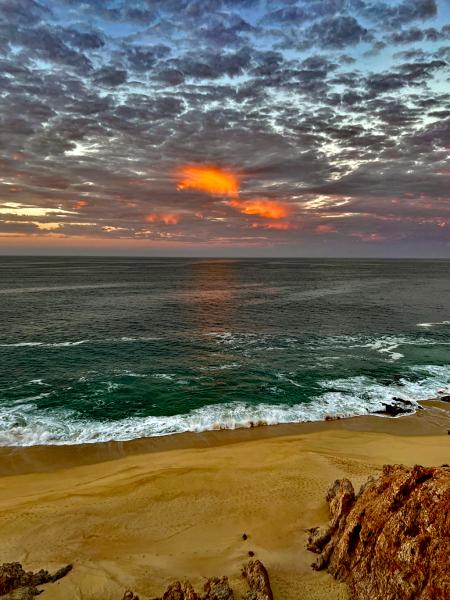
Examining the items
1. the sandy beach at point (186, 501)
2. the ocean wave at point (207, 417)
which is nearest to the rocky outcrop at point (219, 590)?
the sandy beach at point (186, 501)

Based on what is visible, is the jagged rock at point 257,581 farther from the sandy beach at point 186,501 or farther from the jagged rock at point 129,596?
the jagged rock at point 129,596

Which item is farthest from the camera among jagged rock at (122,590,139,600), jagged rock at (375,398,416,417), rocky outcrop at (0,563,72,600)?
jagged rock at (375,398,416,417)

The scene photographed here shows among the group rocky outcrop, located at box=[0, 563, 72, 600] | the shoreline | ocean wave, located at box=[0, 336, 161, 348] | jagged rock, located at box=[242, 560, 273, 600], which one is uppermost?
jagged rock, located at box=[242, 560, 273, 600]

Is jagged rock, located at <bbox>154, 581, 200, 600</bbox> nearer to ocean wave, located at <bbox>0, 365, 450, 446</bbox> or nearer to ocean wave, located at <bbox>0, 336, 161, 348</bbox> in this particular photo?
ocean wave, located at <bbox>0, 365, 450, 446</bbox>

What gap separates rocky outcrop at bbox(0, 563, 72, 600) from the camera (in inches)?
559

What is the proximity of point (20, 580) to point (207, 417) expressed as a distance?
21.3 m

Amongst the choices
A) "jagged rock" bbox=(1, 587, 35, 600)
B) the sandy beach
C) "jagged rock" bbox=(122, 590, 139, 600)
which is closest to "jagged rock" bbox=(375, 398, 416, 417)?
the sandy beach

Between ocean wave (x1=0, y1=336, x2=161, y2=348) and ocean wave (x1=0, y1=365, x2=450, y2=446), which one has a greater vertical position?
ocean wave (x1=0, y1=336, x2=161, y2=348)

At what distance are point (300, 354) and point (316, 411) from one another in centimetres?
1815

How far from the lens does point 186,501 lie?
70.5 ft

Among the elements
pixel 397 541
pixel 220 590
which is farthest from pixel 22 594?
pixel 397 541

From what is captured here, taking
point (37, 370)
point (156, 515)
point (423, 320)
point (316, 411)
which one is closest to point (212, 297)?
point (423, 320)

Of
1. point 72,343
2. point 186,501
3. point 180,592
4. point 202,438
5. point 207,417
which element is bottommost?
point 202,438

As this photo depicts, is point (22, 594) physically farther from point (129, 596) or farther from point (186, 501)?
point (186, 501)
